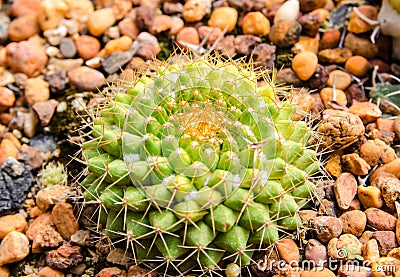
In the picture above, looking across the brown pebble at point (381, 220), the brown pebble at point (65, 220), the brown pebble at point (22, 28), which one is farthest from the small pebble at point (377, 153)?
the brown pebble at point (22, 28)

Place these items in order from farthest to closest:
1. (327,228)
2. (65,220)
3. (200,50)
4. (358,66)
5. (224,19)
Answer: (224,19)
(200,50)
(358,66)
(65,220)
(327,228)

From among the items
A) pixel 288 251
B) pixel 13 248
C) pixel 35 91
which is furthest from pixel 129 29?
pixel 288 251

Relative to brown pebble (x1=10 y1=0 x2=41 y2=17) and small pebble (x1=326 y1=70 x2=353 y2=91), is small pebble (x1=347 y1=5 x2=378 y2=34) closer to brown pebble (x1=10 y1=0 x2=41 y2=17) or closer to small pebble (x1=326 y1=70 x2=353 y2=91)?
small pebble (x1=326 y1=70 x2=353 y2=91)

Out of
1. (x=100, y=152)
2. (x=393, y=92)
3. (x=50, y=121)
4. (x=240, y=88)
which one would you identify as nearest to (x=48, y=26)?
(x=50, y=121)

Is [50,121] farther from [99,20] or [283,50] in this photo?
[283,50]

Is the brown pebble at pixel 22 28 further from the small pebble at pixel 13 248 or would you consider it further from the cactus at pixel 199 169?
the small pebble at pixel 13 248

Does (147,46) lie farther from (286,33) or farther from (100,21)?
(286,33)
